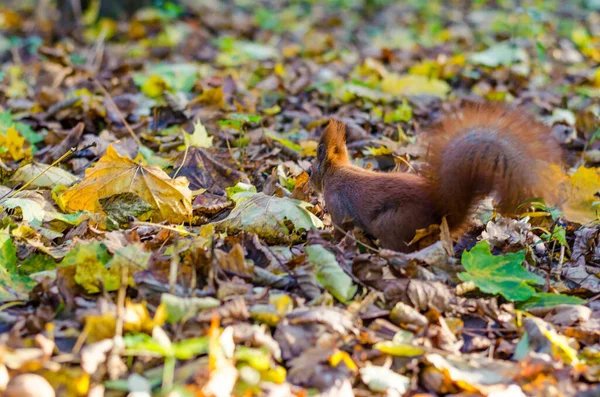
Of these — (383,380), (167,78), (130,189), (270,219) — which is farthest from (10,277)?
(167,78)

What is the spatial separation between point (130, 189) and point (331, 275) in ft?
3.41

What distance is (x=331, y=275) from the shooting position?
7.45 feet

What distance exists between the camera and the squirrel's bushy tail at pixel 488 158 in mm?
2271

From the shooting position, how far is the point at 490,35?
7.02m

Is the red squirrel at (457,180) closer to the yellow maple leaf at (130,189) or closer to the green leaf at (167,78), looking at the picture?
the yellow maple leaf at (130,189)

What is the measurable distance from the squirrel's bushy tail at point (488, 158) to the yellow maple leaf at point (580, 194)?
2.09 ft

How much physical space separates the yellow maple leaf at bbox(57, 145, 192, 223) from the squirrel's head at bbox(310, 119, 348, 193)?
60 centimetres

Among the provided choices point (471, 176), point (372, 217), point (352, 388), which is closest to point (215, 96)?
point (372, 217)

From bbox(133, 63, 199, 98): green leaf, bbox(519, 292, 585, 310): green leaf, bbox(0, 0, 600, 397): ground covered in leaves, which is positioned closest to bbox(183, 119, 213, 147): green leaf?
bbox(0, 0, 600, 397): ground covered in leaves

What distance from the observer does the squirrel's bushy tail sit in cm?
227

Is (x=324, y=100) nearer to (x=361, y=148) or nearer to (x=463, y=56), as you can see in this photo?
(x=361, y=148)

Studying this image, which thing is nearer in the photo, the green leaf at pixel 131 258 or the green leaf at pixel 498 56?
the green leaf at pixel 131 258

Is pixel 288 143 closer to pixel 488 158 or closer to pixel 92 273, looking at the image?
pixel 488 158

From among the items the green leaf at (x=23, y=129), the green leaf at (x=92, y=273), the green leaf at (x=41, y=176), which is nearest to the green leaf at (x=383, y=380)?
the green leaf at (x=92, y=273)
